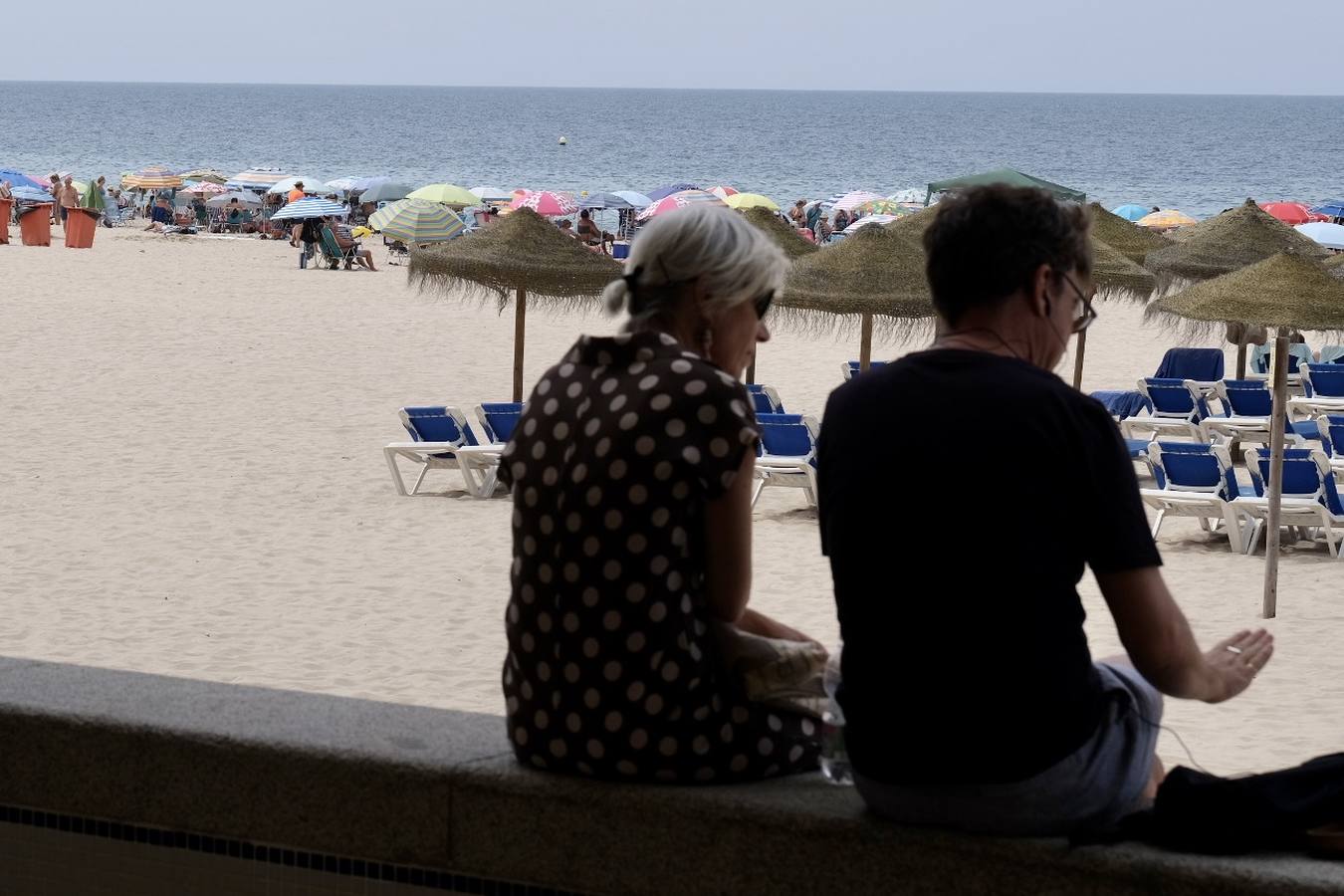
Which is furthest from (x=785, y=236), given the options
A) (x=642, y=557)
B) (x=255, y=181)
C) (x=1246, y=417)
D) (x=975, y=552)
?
(x=255, y=181)

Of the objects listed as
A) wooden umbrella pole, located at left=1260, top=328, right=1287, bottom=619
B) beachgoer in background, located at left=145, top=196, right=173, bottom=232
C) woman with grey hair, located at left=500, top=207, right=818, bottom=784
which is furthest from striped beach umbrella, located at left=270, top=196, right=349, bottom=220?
woman with grey hair, located at left=500, top=207, right=818, bottom=784

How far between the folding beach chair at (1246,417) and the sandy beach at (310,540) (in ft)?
8.80

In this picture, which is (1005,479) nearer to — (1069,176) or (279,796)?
(279,796)

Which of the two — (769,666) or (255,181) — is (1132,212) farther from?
(769,666)

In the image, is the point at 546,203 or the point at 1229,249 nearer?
the point at 1229,249

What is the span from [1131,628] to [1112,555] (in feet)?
0.38

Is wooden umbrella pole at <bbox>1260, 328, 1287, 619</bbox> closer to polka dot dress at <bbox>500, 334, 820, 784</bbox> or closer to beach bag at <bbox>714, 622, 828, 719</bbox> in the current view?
beach bag at <bbox>714, 622, 828, 719</bbox>

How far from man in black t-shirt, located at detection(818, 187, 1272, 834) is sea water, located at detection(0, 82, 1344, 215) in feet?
235

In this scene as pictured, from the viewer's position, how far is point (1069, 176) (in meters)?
94.9

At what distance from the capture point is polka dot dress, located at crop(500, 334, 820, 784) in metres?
2.35

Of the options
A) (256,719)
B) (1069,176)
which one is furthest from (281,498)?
(1069,176)

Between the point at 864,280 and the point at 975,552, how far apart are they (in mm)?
10075

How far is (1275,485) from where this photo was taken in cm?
892

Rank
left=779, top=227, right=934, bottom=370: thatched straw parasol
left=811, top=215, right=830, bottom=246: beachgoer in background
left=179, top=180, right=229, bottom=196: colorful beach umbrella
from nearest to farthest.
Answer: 1. left=779, top=227, right=934, bottom=370: thatched straw parasol
2. left=811, top=215, right=830, bottom=246: beachgoer in background
3. left=179, top=180, right=229, bottom=196: colorful beach umbrella
